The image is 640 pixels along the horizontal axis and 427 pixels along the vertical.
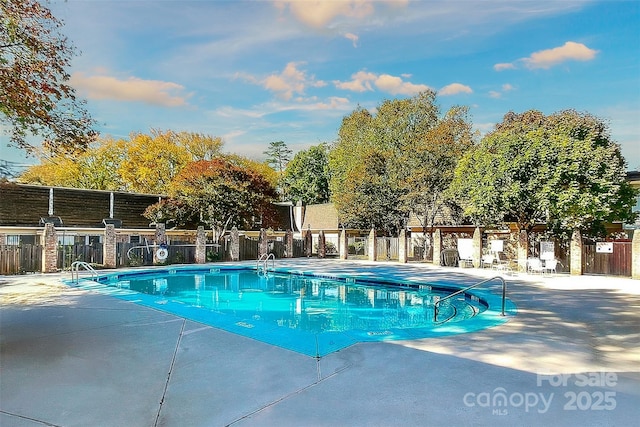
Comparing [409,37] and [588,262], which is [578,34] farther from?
[588,262]

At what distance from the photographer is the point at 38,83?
5902 mm

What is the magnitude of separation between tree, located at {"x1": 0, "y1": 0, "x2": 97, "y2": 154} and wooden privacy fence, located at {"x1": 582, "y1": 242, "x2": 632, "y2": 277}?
54.1 feet

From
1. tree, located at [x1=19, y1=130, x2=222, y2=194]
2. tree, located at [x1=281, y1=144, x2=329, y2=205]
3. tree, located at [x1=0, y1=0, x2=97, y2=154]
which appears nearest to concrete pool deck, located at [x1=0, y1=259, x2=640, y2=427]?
→ tree, located at [x1=0, y1=0, x2=97, y2=154]

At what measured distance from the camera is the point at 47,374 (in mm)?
4344

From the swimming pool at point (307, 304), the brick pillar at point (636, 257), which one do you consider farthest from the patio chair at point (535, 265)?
the swimming pool at point (307, 304)

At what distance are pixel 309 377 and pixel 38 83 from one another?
563 cm

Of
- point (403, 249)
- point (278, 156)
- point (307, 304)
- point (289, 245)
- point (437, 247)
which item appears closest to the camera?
point (307, 304)

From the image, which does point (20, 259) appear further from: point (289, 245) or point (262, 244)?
point (289, 245)

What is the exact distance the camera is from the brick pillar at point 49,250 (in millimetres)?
15938

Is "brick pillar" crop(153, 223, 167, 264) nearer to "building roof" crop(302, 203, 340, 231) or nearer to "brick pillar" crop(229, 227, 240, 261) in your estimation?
"brick pillar" crop(229, 227, 240, 261)

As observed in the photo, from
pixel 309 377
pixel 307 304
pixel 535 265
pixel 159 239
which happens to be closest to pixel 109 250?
pixel 159 239

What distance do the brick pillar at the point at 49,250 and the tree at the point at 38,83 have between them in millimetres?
11550

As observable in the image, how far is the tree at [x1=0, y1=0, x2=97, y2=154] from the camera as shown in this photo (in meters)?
5.45

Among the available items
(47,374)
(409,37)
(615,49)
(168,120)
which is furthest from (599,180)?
(168,120)
